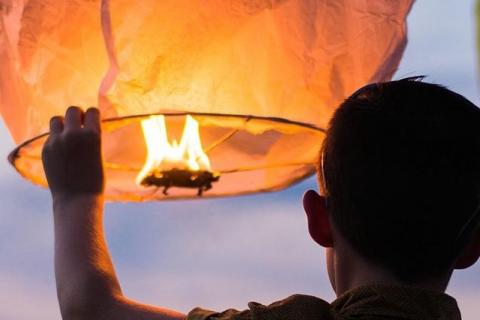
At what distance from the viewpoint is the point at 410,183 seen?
3.22 feet

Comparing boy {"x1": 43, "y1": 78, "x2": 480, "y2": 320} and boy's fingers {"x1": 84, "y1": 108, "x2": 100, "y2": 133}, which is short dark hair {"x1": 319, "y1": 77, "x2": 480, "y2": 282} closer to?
boy {"x1": 43, "y1": 78, "x2": 480, "y2": 320}

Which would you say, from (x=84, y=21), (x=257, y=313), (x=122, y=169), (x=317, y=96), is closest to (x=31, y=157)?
(x=122, y=169)

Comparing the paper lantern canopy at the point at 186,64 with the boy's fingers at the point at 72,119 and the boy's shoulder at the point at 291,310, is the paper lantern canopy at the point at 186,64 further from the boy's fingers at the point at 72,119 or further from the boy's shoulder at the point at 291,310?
the boy's shoulder at the point at 291,310

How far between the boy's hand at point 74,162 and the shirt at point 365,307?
218mm

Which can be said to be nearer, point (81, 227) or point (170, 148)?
point (81, 227)

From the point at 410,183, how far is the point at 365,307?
0.12 metres

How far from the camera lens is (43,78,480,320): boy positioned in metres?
0.97

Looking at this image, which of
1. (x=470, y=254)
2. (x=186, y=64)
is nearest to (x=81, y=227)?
(x=186, y=64)

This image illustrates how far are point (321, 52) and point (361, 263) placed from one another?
33 cm

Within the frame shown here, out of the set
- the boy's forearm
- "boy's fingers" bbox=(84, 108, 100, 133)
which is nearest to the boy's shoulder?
the boy's forearm

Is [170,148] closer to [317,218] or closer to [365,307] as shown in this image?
[317,218]

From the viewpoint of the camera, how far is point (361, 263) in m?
1.00

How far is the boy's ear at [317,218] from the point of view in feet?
3.41

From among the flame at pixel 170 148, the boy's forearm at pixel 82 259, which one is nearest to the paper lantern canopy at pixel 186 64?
the flame at pixel 170 148
